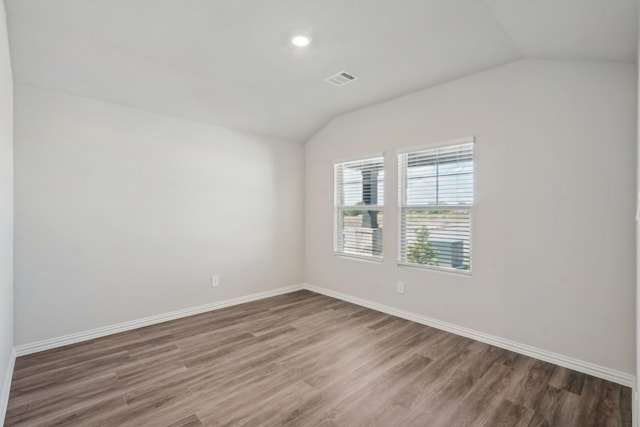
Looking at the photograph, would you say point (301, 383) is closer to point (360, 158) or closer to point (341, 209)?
point (341, 209)

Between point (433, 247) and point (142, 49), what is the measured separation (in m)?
3.40

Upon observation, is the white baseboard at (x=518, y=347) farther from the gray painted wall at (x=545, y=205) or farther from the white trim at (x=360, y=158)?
the white trim at (x=360, y=158)

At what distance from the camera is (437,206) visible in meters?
3.54

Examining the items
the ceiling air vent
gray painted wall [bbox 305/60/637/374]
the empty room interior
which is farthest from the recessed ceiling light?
gray painted wall [bbox 305/60/637/374]

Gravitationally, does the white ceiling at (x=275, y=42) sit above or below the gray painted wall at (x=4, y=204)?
above

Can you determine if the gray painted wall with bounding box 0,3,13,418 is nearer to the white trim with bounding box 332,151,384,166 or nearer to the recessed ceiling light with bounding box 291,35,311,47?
the recessed ceiling light with bounding box 291,35,311,47

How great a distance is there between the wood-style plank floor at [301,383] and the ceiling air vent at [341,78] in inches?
106

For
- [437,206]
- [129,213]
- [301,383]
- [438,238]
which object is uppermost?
[437,206]

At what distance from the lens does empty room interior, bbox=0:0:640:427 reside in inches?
87.1

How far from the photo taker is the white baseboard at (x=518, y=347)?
2469 millimetres

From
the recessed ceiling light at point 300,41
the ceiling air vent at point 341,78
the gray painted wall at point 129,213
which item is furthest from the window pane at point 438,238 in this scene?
the recessed ceiling light at point 300,41

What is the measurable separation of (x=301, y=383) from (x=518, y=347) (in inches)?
79.1

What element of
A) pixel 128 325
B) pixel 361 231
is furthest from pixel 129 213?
pixel 361 231

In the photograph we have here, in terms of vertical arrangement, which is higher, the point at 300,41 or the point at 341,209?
the point at 300,41
